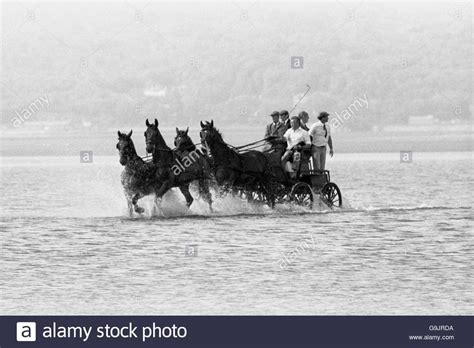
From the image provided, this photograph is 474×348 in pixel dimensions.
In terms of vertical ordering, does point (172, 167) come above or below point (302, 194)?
above

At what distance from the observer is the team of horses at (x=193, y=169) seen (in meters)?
20.5

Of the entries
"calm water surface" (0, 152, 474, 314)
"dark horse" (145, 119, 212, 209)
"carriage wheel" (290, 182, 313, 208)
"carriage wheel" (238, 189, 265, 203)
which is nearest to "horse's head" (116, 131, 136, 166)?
"dark horse" (145, 119, 212, 209)

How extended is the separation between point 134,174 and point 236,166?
2.01m

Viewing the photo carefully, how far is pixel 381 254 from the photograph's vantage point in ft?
54.3

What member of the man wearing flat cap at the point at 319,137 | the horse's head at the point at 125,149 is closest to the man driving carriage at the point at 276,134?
the man wearing flat cap at the point at 319,137

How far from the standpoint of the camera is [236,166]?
21.5 m

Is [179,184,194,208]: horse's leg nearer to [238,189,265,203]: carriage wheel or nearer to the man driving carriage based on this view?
[238,189,265,203]: carriage wheel

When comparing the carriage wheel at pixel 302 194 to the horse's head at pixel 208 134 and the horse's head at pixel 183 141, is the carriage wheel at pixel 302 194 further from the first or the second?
the horse's head at pixel 183 141

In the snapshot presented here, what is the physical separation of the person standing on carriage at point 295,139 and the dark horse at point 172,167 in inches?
58.6

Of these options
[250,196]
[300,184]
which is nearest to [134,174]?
[250,196]

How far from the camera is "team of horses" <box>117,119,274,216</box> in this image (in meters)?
20.5

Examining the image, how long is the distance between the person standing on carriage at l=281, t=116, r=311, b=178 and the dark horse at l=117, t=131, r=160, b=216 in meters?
2.48

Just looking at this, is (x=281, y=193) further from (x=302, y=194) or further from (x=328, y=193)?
(x=328, y=193)

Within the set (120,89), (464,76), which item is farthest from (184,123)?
(464,76)
